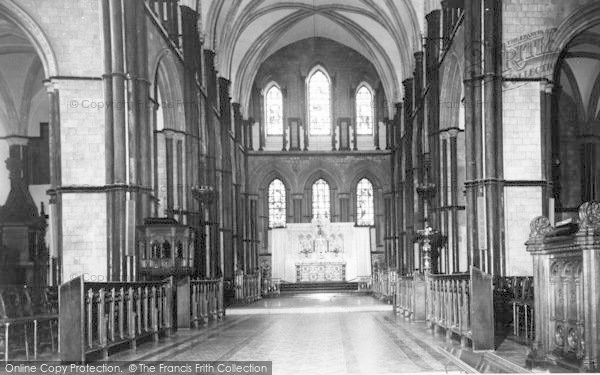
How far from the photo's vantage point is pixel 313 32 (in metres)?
36.5

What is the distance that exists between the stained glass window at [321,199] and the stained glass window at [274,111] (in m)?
3.39

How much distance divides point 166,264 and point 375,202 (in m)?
22.8

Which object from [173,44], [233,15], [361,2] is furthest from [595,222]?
[361,2]

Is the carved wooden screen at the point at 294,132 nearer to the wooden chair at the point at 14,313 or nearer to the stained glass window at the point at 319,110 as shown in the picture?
the stained glass window at the point at 319,110

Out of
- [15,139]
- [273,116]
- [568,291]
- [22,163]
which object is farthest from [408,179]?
[568,291]

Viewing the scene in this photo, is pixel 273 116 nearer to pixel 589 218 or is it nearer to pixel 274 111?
pixel 274 111

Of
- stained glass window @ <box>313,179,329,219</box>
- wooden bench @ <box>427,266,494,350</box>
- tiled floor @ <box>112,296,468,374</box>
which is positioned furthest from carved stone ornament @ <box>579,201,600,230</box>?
stained glass window @ <box>313,179,329,219</box>

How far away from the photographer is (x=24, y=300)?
41.0ft

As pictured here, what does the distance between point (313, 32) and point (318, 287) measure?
13353mm

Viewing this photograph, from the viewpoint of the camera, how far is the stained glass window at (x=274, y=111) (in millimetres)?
37219

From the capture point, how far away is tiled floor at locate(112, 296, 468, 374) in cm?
856

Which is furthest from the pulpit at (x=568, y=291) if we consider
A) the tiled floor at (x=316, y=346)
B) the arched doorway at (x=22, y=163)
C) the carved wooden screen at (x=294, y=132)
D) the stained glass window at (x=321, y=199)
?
the carved wooden screen at (x=294, y=132)

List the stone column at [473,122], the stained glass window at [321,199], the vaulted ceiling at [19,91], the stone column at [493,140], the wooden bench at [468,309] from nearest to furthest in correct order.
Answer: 1. the wooden bench at [468,309]
2. the stone column at [493,140]
3. the stone column at [473,122]
4. the vaulted ceiling at [19,91]
5. the stained glass window at [321,199]

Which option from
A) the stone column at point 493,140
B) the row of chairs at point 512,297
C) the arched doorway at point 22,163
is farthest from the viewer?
the arched doorway at point 22,163
